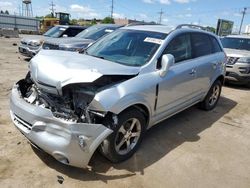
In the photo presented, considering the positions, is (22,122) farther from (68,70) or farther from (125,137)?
(125,137)

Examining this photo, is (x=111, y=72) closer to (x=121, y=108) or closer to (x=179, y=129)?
(x=121, y=108)

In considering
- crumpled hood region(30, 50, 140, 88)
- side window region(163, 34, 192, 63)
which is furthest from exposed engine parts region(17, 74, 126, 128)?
side window region(163, 34, 192, 63)

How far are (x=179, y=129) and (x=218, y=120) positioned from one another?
3.96ft

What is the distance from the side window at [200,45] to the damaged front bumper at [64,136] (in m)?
2.72

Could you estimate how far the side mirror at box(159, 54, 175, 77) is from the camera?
11.6 feet

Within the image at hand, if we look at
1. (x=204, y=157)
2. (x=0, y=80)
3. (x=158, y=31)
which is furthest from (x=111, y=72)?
(x=0, y=80)

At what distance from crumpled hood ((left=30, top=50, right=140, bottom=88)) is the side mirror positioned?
0.40 metres

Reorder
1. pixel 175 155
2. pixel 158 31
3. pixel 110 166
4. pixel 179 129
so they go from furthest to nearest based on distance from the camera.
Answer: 1. pixel 179 129
2. pixel 158 31
3. pixel 175 155
4. pixel 110 166

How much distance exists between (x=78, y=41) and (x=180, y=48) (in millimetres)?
5515

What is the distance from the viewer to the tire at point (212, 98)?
5.67 metres

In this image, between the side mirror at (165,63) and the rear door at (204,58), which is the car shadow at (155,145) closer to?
the rear door at (204,58)

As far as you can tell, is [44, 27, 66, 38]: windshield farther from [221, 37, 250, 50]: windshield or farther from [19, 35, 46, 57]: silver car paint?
[221, 37, 250, 50]: windshield

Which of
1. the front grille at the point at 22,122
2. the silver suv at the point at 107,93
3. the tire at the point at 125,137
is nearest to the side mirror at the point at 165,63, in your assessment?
the silver suv at the point at 107,93

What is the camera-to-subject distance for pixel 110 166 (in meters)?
3.33
